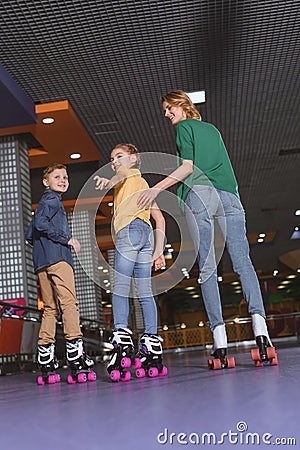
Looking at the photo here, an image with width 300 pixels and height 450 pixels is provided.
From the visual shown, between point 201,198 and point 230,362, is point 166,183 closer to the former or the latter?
point 201,198

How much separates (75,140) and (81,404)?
711 centimetres

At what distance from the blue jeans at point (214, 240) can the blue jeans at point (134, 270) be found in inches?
10.6

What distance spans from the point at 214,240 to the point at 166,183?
0.38 m

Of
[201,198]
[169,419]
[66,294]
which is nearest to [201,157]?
[201,198]

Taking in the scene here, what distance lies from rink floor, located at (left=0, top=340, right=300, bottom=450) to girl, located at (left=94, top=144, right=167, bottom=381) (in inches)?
30.5

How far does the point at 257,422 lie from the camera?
1180 mm

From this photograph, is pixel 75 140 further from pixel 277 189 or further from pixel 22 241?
pixel 277 189

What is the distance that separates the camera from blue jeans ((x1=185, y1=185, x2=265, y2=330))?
286 centimetres

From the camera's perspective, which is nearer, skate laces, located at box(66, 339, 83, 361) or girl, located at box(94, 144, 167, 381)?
girl, located at box(94, 144, 167, 381)

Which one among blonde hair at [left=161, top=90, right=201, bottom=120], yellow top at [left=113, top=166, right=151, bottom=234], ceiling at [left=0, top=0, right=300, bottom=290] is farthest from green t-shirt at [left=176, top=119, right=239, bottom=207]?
Result: ceiling at [left=0, top=0, right=300, bottom=290]

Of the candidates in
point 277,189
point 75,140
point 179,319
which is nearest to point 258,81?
point 75,140

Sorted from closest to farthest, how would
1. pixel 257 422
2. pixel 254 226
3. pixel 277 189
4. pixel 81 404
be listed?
pixel 257 422
pixel 81 404
pixel 277 189
pixel 254 226

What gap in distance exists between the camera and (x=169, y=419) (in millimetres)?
1319

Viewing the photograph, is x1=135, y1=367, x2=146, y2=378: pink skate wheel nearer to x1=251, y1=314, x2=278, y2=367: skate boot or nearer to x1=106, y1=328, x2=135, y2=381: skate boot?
x1=106, y1=328, x2=135, y2=381: skate boot
